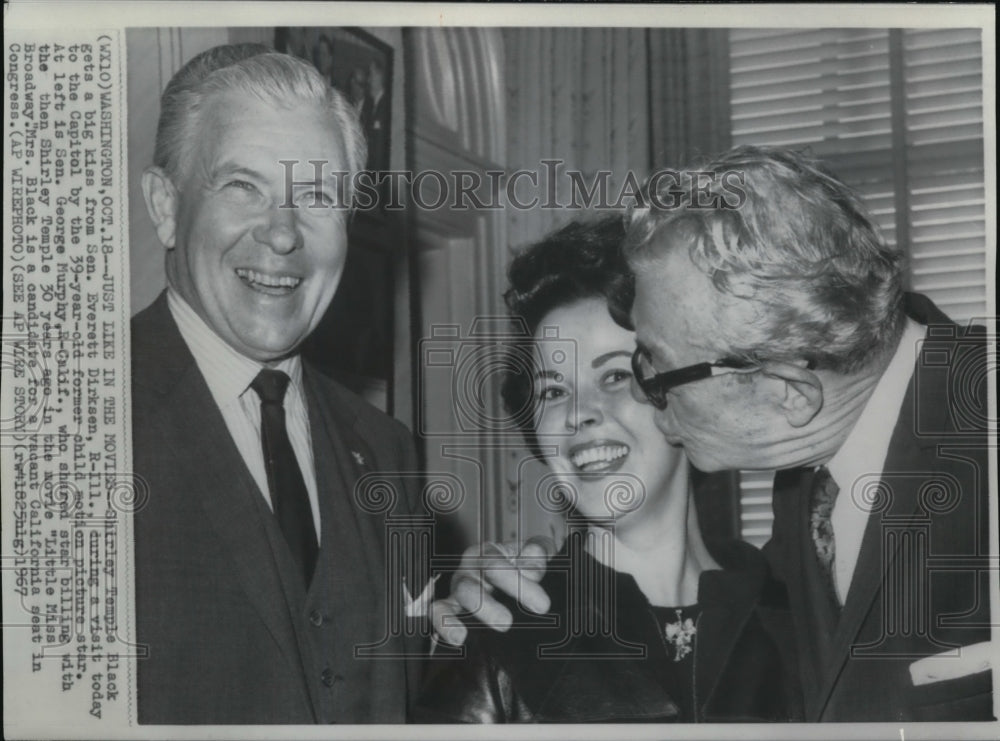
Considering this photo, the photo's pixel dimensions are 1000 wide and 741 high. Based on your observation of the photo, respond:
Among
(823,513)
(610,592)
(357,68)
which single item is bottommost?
(610,592)

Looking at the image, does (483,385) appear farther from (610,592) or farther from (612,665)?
(612,665)

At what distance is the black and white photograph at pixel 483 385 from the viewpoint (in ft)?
7.55

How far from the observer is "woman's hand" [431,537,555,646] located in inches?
91.6

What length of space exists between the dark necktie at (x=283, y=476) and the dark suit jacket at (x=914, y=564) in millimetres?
954

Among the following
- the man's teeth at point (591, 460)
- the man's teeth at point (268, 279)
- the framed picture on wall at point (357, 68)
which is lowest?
the man's teeth at point (591, 460)

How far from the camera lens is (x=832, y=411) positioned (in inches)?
91.7

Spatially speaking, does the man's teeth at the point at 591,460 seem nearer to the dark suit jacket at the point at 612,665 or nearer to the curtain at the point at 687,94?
the dark suit jacket at the point at 612,665

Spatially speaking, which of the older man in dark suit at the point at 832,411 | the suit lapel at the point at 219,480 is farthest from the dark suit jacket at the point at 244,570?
the older man in dark suit at the point at 832,411

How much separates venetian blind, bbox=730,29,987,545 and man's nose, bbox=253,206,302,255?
939mm

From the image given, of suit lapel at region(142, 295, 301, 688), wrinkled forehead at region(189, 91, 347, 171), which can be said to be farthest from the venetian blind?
suit lapel at region(142, 295, 301, 688)

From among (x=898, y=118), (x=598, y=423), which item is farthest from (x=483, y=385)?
(x=898, y=118)

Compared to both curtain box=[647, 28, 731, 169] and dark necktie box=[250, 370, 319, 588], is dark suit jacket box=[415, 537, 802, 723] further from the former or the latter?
curtain box=[647, 28, 731, 169]

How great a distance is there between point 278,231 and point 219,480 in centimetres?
51

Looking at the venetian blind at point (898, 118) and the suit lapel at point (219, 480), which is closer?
the suit lapel at point (219, 480)
